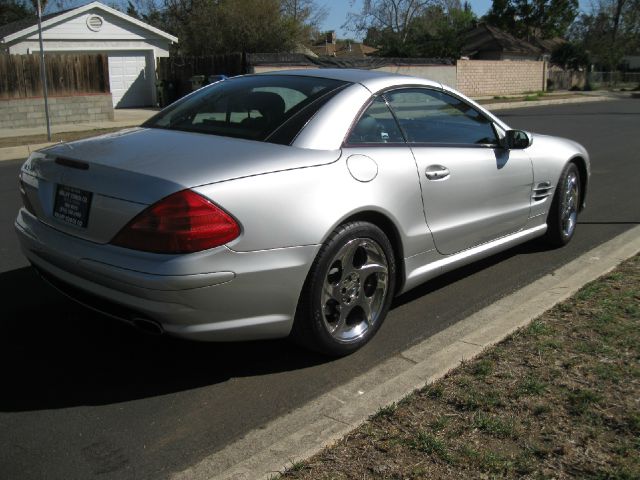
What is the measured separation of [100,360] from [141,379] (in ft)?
1.13

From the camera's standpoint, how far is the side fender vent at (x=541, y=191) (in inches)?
207

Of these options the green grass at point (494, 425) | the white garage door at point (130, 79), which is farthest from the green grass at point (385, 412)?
the white garage door at point (130, 79)

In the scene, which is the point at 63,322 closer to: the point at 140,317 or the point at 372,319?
the point at 140,317

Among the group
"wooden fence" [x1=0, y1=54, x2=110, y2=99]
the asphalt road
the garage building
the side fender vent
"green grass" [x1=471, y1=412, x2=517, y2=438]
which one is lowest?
the asphalt road

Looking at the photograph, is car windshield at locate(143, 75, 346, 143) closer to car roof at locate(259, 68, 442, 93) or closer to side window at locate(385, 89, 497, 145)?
car roof at locate(259, 68, 442, 93)

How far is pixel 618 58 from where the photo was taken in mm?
60656

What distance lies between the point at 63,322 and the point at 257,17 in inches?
1255

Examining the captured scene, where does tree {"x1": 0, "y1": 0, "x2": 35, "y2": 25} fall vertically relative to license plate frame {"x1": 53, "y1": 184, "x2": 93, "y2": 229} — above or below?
above

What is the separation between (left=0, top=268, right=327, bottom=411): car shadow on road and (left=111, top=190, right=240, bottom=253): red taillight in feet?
2.73

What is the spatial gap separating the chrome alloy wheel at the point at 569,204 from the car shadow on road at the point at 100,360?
3051 mm

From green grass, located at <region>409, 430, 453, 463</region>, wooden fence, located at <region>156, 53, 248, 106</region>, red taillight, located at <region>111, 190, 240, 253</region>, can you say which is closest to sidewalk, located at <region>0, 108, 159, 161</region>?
wooden fence, located at <region>156, 53, 248, 106</region>

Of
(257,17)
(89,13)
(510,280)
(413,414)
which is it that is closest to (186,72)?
(89,13)

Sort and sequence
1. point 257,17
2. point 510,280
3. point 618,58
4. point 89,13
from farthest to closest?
point 618,58 → point 257,17 → point 89,13 → point 510,280

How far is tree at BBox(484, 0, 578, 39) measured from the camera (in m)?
57.3
